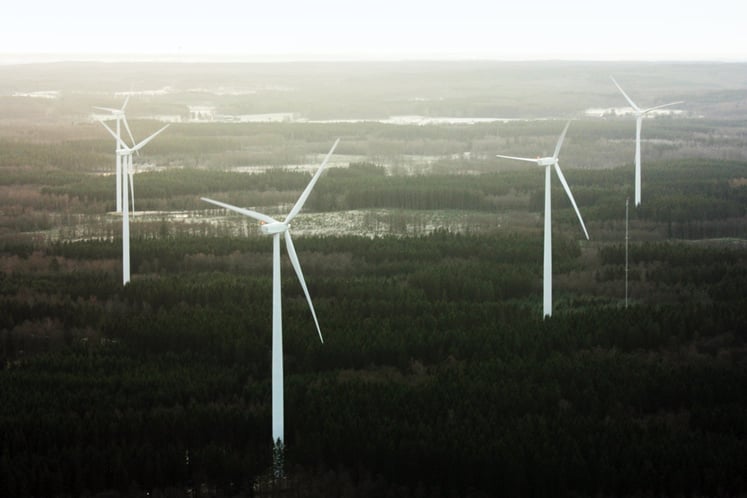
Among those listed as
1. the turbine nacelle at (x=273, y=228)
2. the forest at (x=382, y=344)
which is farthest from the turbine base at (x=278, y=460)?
the turbine nacelle at (x=273, y=228)

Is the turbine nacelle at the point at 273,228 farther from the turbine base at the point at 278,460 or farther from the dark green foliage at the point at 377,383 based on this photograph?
the dark green foliage at the point at 377,383

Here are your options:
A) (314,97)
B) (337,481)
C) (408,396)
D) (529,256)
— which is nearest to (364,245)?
(529,256)

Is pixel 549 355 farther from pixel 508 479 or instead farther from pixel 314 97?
pixel 314 97

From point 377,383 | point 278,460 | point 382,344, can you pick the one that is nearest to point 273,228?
point 278,460

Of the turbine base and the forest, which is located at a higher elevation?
the forest

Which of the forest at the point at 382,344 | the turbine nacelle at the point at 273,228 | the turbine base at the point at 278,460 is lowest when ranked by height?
the turbine base at the point at 278,460

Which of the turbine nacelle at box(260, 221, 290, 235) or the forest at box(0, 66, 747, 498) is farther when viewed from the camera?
the forest at box(0, 66, 747, 498)

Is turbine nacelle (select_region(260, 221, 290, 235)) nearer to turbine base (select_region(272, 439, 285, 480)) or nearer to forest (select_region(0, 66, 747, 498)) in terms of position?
turbine base (select_region(272, 439, 285, 480))

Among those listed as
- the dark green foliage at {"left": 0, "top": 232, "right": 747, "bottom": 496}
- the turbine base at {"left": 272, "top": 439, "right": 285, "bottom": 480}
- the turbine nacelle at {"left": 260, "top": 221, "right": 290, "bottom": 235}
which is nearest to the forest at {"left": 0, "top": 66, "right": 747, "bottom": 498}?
the dark green foliage at {"left": 0, "top": 232, "right": 747, "bottom": 496}
